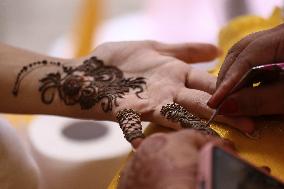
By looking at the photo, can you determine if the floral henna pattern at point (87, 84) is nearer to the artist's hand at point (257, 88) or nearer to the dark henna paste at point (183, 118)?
the dark henna paste at point (183, 118)

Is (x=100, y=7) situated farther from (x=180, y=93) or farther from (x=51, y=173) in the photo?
(x=180, y=93)

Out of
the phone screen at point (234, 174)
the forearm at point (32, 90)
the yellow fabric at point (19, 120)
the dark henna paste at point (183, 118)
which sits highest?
the phone screen at point (234, 174)

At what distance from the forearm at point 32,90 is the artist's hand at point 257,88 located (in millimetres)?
319

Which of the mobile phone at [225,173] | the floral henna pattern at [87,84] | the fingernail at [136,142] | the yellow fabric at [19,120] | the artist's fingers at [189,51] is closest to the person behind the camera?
the mobile phone at [225,173]

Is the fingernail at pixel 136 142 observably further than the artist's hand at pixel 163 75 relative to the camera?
No

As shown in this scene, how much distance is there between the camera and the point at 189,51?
1.08 meters

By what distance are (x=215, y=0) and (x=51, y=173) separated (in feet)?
3.57

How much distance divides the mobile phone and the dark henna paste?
0.20 meters

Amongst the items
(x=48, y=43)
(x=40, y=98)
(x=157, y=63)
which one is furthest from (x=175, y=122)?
(x=48, y=43)

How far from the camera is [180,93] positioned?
88cm

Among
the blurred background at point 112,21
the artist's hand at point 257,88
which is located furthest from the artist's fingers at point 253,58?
the blurred background at point 112,21

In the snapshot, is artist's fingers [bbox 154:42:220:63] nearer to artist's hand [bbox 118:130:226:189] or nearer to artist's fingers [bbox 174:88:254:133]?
artist's fingers [bbox 174:88:254:133]

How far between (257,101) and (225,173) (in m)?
0.26

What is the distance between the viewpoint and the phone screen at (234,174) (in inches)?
19.4
